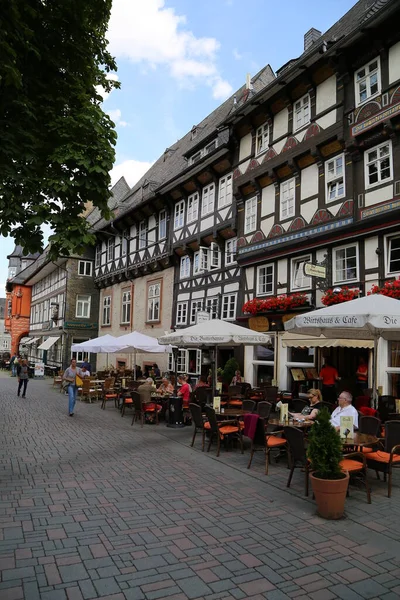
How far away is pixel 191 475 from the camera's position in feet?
24.7

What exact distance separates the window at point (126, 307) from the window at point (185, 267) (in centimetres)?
739

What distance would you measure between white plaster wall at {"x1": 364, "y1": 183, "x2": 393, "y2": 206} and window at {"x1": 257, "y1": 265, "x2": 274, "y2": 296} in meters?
4.95

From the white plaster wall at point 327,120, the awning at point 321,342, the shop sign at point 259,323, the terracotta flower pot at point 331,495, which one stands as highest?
the white plaster wall at point 327,120

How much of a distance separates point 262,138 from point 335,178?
4.99 m

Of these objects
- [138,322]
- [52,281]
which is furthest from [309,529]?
[52,281]

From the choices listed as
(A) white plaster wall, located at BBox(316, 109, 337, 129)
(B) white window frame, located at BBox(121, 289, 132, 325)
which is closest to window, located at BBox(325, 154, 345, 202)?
(A) white plaster wall, located at BBox(316, 109, 337, 129)

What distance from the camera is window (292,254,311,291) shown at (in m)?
15.7

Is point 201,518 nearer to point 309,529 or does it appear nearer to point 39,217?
point 309,529

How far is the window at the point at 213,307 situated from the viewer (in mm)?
20609

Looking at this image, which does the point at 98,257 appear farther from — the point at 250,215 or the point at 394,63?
the point at 394,63

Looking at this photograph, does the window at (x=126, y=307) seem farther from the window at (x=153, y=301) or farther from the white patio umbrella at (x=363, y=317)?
the white patio umbrella at (x=363, y=317)

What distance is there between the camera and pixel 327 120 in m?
15.1

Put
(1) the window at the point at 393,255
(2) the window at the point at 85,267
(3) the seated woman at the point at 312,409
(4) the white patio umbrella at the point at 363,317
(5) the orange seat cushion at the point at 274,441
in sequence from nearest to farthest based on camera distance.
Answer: (4) the white patio umbrella at the point at 363,317 < (5) the orange seat cushion at the point at 274,441 < (3) the seated woman at the point at 312,409 < (1) the window at the point at 393,255 < (2) the window at the point at 85,267

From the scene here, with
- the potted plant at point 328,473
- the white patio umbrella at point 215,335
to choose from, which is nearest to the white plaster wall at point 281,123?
the white patio umbrella at point 215,335
